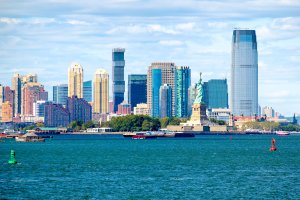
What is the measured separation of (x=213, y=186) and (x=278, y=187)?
557 centimetres

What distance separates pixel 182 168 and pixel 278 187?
25.4 metres

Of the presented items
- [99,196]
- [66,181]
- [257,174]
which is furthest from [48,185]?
[257,174]

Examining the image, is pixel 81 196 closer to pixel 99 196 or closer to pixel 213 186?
pixel 99 196

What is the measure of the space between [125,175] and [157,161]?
26220 mm

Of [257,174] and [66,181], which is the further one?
[257,174]

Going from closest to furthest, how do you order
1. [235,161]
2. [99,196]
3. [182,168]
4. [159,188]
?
[99,196] → [159,188] → [182,168] → [235,161]

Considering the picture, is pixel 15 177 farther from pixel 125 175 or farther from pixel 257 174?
pixel 257 174

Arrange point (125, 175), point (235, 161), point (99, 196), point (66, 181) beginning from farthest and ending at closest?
point (235, 161) → point (125, 175) → point (66, 181) → point (99, 196)

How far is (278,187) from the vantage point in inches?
3152

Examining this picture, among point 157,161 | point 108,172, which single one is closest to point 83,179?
point 108,172

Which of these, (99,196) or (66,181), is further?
(66,181)

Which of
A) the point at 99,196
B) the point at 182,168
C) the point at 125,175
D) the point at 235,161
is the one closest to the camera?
the point at 99,196

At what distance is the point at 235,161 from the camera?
119m

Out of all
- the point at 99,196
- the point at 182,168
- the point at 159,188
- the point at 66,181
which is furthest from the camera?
the point at 182,168
